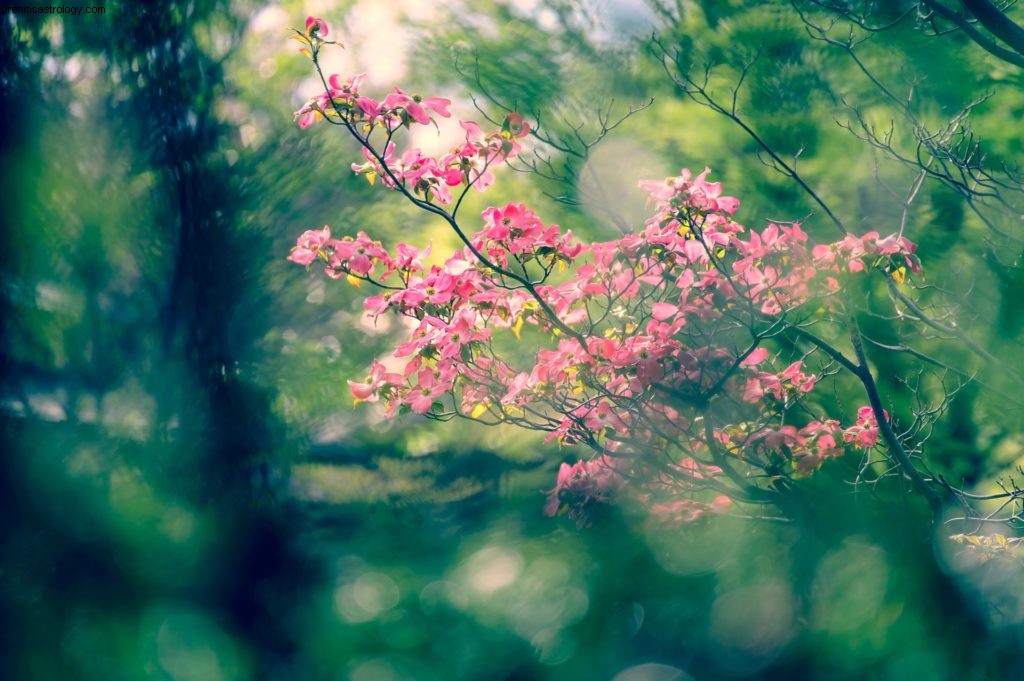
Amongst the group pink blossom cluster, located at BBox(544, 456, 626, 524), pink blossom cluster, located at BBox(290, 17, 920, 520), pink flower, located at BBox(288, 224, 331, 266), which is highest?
pink flower, located at BBox(288, 224, 331, 266)

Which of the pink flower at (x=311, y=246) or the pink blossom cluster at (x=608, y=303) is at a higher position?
the pink flower at (x=311, y=246)

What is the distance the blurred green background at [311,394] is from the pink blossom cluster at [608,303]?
38cm

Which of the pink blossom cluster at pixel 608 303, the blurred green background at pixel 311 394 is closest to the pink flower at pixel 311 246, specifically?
the pink blossom cluster at pixel 608 303

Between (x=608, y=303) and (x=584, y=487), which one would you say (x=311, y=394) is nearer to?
(x=584, y=487)

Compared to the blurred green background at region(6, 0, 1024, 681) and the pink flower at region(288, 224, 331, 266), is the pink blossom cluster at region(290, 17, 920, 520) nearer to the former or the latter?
the pink flower at region(288, 224, 331, 266)

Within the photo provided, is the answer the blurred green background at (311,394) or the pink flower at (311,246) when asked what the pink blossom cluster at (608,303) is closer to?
the pink flower at (311,246)

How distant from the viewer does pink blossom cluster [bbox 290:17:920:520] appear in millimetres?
1300

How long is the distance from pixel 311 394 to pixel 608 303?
159 cm

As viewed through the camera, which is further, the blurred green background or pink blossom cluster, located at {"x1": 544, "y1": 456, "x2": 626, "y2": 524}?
the blurred green background

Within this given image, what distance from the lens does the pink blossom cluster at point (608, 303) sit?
130 cm

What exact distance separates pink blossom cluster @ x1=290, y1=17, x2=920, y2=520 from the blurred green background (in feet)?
1.24

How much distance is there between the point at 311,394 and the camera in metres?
2.73

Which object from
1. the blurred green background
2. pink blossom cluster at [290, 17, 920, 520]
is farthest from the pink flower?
the blurred green background

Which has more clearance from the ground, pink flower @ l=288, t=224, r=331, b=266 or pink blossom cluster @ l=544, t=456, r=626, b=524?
pink flower @ l=288, t=224, r=331, b=266
